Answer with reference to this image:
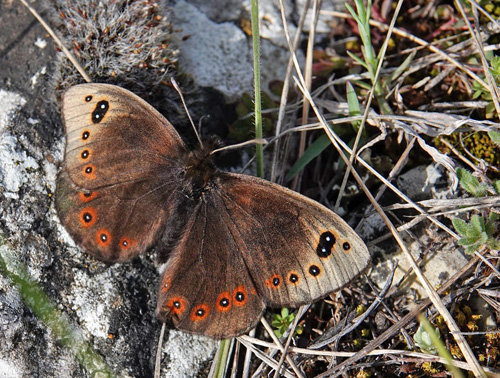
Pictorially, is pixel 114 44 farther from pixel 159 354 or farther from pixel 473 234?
pixel 473 234

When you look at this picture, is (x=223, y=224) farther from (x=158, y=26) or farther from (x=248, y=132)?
(x=158, y=26)

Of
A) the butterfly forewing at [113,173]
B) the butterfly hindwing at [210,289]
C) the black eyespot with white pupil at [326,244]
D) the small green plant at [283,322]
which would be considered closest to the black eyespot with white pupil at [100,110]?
the butterfly forewing at [113,173]

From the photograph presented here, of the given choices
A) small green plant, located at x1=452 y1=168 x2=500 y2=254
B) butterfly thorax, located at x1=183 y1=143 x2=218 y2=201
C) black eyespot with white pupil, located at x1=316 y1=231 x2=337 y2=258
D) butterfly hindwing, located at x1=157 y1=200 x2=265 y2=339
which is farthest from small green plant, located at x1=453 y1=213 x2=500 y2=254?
butterfly thorax, located at x1=183 y1=143 x2=218 y2=201

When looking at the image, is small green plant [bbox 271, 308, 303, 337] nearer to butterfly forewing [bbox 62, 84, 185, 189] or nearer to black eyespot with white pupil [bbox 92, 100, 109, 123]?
butterfly forewing [bbox 62, 84, 185, 189]

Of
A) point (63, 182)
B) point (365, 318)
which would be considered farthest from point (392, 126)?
point (63, 182)

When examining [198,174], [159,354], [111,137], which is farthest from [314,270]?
[111,137]

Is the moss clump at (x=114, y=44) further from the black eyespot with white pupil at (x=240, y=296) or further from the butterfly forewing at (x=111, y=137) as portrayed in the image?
the black eyespot with white pupil at (x=240, y=296)
